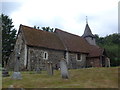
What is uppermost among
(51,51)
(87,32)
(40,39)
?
(87,32)

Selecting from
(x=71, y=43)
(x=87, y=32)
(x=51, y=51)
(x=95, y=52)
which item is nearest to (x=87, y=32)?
(x=87, y=32)

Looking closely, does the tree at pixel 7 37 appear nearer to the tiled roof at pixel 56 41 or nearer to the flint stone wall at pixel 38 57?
the tiled roof at pixel 56 41

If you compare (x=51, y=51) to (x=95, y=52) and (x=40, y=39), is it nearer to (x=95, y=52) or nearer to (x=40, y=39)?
(x=40, y=39)

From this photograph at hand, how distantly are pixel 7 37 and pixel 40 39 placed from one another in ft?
42.0

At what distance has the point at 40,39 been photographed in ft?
87.2

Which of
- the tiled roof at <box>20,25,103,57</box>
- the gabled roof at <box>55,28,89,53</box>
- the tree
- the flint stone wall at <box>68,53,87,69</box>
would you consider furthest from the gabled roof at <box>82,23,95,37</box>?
the tree

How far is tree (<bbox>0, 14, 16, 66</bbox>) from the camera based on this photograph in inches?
1364

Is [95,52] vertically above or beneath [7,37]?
beneath

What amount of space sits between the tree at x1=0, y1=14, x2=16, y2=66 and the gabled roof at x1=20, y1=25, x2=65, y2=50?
9.51 m

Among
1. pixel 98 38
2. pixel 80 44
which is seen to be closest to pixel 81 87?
pixel 80 44

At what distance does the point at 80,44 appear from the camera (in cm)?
3294

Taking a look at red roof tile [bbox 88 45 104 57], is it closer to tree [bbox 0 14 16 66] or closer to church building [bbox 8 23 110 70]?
church building [bbox 8 23 110 70]

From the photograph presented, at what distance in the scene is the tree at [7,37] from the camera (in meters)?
34.7

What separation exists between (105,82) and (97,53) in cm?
1911
